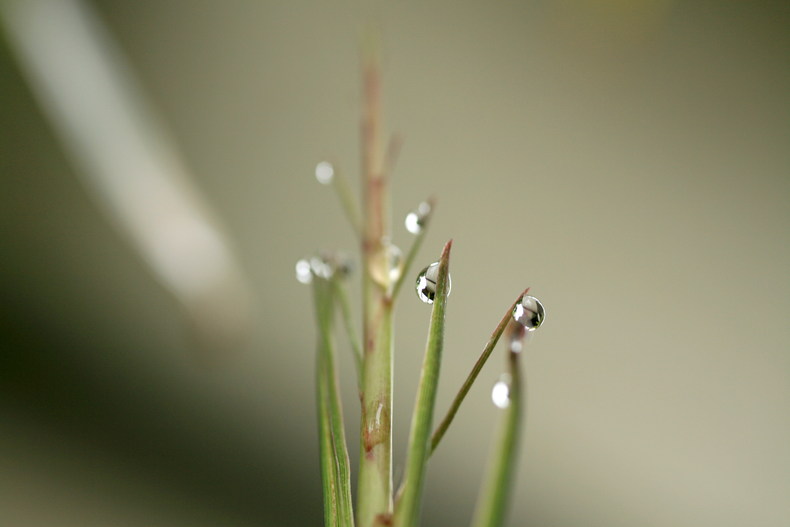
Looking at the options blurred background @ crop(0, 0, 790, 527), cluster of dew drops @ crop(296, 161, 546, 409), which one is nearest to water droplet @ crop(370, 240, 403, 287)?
cluster of dew drops @ crop(296, 161, 546, 409)

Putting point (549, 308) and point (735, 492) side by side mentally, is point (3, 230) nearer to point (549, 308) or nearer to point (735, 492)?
point (549, 308)

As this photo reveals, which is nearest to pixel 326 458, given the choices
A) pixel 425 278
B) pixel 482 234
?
pixel 425 278

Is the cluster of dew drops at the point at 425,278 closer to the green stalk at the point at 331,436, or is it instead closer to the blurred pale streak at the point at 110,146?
the green stalk at the point at 331,436

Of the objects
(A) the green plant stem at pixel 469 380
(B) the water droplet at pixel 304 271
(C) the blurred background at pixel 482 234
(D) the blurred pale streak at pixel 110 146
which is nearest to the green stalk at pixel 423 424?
(A) the green plant stem at pixel 469 380

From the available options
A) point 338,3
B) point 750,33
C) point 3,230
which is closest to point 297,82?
point 338,3

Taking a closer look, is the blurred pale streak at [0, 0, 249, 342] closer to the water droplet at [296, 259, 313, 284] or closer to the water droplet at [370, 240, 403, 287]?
the water droplet at [296, 259, 313, 284]

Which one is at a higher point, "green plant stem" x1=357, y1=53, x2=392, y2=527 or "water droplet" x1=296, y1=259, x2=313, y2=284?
"water droplet" x1=296, y1=259, x2=313, y2=284

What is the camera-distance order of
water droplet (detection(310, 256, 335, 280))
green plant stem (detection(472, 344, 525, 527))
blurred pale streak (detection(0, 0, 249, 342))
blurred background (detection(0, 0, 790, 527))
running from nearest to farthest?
green plant stem (detection(472, 344, 525, 527)) < water droplet (detection(310, 256, 335, 280)) < blurred pale streak (detection(0, 0, 249, 342)) < blurred background (detection(0, 0, 790, 527))
